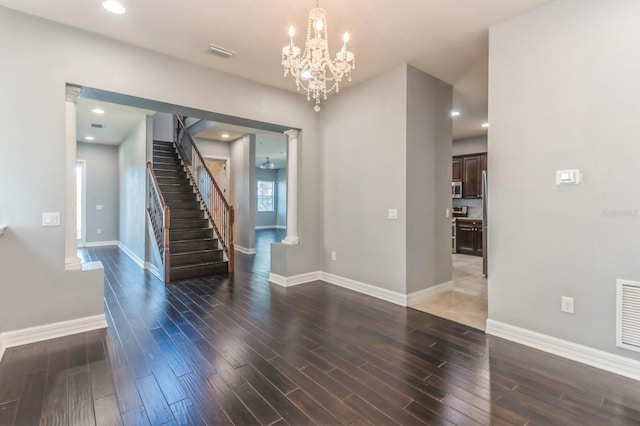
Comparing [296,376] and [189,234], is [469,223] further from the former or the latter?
[296,376]

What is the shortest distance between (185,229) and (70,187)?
9.80 feet

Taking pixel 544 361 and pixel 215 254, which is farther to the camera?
pixel 215 254

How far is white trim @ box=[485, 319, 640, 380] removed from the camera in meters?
2.30

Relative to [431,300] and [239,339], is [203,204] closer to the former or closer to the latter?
[239,339]

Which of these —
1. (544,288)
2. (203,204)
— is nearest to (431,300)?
(544,288)

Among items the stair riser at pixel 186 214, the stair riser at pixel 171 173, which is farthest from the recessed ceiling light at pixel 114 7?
the stair riser at pixel 171 173

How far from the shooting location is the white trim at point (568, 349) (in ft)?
7.55

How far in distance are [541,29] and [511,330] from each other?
8.95ft

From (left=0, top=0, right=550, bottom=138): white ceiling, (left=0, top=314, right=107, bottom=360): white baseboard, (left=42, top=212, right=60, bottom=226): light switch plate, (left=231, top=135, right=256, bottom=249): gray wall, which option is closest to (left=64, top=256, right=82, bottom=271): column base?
(left=42, top=212, right=60, bottom=226): light switch plate

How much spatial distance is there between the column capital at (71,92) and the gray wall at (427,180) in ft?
A: 11.8

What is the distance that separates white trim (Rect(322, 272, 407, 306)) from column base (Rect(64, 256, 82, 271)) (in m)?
3.19

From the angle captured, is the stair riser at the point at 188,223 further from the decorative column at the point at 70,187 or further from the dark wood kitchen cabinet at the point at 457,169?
the dark wood kitchen cabinet at the point at 457,169

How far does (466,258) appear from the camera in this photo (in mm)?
7188

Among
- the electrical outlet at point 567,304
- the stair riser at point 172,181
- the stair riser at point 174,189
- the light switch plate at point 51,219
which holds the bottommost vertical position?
the electrical outlet at point 567,304
